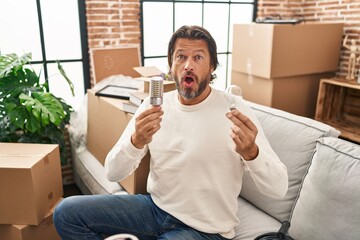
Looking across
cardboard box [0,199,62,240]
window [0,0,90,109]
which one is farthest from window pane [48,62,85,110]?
cardboard box [0,199,62,240]

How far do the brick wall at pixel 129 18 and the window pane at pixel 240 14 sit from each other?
11 centimetres

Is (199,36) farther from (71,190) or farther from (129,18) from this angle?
(71,190)

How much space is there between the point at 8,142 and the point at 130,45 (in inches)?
48.9

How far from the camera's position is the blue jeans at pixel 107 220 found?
1.41 metres

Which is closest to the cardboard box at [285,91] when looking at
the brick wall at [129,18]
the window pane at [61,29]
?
the brick wall at [129,18]

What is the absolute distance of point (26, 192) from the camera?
173 cm

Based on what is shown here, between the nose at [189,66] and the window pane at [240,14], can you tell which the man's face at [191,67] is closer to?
the nose at [189,66]

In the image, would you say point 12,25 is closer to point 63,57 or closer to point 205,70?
point 63,57

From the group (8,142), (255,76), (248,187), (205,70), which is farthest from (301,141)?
(8,142)

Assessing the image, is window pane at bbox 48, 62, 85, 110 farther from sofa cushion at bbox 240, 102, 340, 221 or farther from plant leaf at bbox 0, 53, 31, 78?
sofa cushion at bbox 240, 102, 340, 221

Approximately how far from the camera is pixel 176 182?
1405mm

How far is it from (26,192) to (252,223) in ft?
3.82

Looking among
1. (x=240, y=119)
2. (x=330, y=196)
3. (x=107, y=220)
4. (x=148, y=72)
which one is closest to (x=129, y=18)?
(x=148, y=72)

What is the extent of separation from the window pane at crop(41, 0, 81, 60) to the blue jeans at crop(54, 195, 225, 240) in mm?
1613
